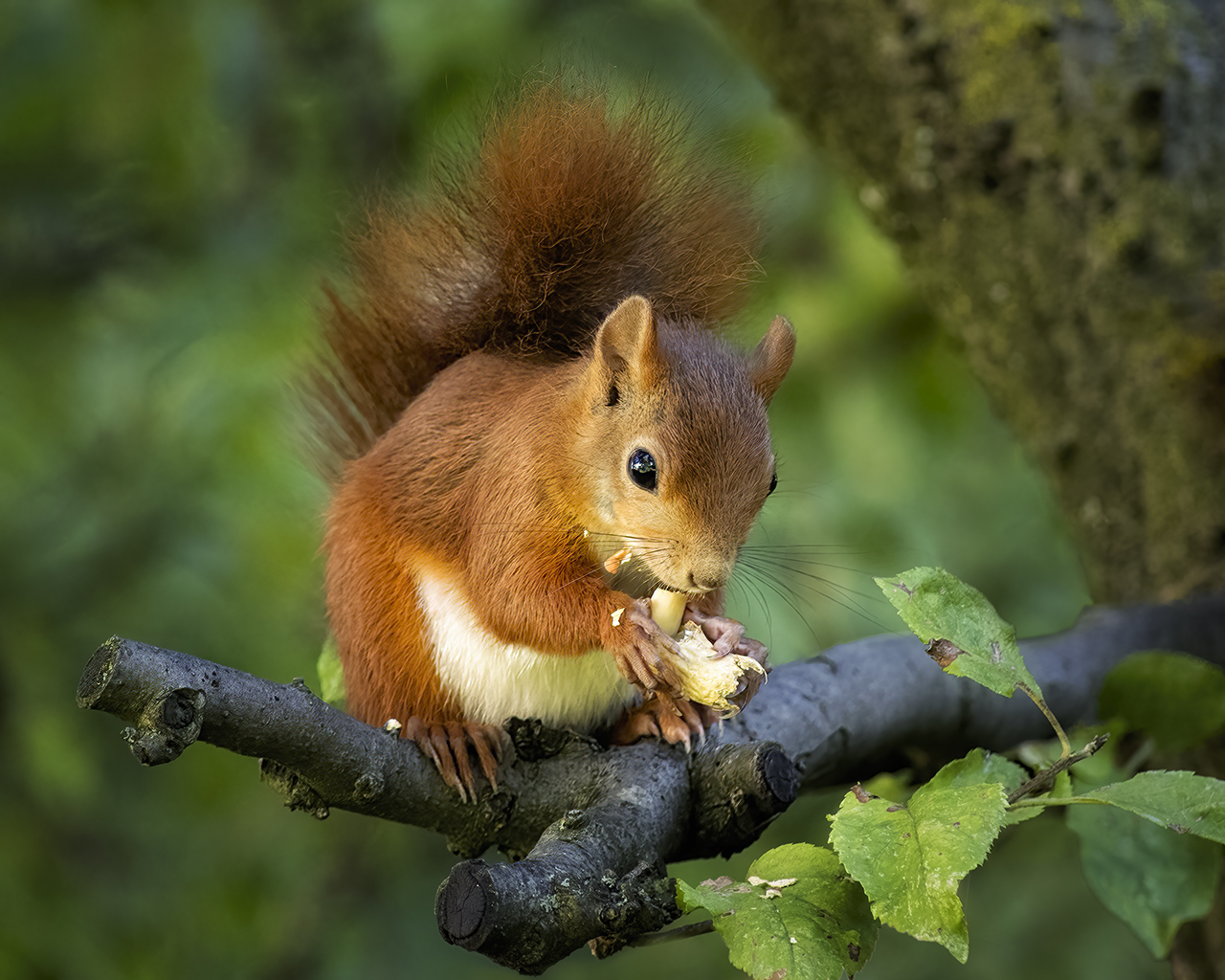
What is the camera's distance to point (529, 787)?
1.22 meters

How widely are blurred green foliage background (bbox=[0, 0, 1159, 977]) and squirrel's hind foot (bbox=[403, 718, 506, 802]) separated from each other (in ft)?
3.14

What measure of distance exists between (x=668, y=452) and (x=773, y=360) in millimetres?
221

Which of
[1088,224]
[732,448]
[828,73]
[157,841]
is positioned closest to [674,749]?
[732,448]

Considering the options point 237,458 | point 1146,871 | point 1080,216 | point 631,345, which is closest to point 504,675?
point 631,345

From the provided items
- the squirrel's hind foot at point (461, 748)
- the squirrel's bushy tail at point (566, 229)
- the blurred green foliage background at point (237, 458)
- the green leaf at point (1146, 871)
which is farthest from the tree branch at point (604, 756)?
the blurred green foliage background at point (237, 458)

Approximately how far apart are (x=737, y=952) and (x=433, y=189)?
99 centimetres

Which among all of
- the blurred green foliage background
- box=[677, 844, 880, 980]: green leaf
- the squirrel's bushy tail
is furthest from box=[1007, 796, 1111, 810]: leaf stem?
the blurred green foliage background

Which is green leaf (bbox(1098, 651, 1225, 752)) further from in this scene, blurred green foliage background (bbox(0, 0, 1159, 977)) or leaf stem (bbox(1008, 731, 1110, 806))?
blurred green foliage background (bbox(0, 0, 1159, 977))

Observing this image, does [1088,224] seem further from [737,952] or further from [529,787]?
[737,952]

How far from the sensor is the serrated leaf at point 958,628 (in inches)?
39.1

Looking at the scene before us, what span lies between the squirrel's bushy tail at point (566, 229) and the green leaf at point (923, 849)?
0.71m

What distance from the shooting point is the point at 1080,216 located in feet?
6.27

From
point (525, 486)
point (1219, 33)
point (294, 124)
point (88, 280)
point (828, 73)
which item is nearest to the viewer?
point (525, 486)

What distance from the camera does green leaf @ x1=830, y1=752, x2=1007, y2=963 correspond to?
0.88 m
